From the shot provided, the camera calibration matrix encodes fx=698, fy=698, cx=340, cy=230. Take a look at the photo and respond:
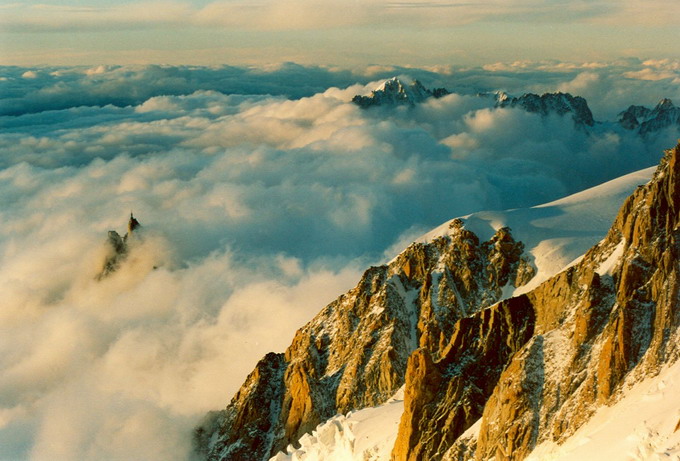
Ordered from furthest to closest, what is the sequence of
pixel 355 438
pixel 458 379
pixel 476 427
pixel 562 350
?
pixel 355 438, pixel 458 379, pixel 476 427, pixel 562 350

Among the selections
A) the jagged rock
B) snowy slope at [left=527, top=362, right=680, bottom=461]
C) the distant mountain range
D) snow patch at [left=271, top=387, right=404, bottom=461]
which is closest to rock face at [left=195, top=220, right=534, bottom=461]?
the distant mountain range

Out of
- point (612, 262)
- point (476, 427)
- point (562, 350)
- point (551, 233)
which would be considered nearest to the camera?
point (562, 350)

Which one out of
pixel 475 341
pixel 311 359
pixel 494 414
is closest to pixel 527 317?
pixel 475 341

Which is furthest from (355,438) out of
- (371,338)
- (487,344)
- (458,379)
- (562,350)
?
(562,350)

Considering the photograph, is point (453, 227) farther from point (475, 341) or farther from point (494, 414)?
point (494, 414)

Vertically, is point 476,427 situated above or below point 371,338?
above

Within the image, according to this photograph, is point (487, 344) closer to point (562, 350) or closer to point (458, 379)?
point (458, 379)

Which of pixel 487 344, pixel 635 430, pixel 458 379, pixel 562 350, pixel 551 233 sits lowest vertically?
pixel 458 379

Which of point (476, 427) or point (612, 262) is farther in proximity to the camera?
point (612, 262)
